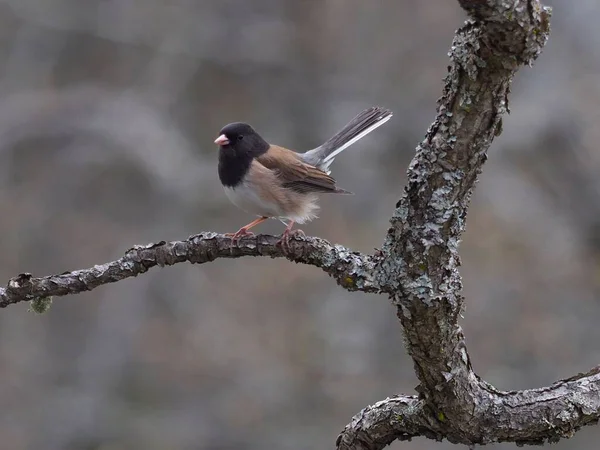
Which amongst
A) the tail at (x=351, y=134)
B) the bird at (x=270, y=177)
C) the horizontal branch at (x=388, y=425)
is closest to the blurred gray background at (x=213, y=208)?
the tail at (x=351, y=134)

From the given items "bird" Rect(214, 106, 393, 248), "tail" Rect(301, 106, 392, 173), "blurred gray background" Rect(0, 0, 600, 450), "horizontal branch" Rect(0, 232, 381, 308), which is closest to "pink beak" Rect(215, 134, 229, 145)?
"bird" Rect(214, 106, 393, 248)

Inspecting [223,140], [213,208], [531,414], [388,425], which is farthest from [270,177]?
[213,208]

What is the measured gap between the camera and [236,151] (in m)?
2.15

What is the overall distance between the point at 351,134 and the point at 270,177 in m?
0.39

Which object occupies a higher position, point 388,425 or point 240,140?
point 240,140

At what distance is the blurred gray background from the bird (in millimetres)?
1461

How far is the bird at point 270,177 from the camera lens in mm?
2043

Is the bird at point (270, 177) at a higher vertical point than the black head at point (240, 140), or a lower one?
lower

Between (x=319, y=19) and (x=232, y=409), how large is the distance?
227 centimetres

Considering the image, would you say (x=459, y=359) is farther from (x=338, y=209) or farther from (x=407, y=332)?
(x=338, y=209)

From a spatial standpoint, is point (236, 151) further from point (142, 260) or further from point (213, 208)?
point (213, 208)

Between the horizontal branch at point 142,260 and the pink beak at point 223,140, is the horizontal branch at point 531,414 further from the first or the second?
the pink beak at point 223,140

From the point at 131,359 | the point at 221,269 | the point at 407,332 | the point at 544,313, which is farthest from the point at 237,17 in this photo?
the point at 407,332

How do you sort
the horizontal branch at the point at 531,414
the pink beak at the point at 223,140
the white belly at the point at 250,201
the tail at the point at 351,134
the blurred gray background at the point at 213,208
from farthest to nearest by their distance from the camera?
the blurred gray background at the point at 213,208 → the tail at the point at 351,134 → the pink beak at the point at 223,140 → the white belly at the point at 250,201 → the horizontal branch at the point at 531,414
